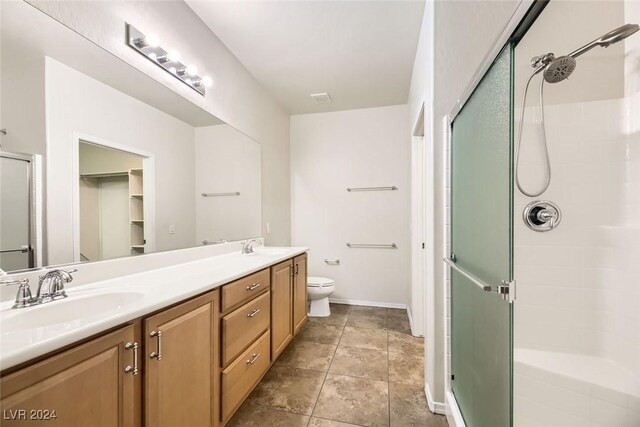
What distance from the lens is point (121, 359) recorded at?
78 cm

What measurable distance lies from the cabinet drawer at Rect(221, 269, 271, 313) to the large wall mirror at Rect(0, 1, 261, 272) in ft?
1.84

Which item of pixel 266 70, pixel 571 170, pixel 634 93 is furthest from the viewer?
pixel 266 70

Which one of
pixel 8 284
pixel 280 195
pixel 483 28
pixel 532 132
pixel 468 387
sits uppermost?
pixel 483 28

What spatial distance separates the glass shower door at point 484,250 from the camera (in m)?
0.82

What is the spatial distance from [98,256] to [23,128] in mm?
570

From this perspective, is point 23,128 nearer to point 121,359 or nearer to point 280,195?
point 121,359

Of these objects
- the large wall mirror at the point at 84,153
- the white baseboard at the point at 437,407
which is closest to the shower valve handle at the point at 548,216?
the white baseboard at the point at 437,407

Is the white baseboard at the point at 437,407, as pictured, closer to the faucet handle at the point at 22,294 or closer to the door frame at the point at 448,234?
the door frame at the point at 448,234

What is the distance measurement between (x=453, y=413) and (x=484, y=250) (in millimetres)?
910

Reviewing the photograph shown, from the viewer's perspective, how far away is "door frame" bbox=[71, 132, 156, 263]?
3.63ft

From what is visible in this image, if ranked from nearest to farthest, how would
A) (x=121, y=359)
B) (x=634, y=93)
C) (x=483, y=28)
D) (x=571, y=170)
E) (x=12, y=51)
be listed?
1. (x=121, y=359)
2. (x=12, y=51)
3. (x=483, y=28)
4. (x=634, y=93)
5. (x=571, y=170)

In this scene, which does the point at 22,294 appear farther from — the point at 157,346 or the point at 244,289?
the point at 244,289

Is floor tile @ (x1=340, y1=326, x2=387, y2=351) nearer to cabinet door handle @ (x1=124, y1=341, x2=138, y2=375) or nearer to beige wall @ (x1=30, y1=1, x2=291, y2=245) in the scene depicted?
beige wall @ (x1=30, y1=1, x2=291, y2=245)

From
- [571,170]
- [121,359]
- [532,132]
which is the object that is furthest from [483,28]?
[121,359]
